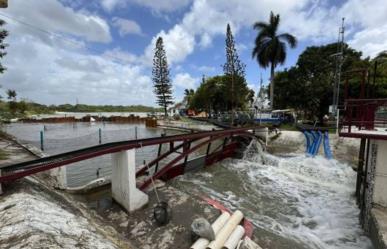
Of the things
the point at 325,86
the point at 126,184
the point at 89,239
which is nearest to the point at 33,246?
the point at 89,239

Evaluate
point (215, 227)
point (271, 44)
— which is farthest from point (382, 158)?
point (271, 44)

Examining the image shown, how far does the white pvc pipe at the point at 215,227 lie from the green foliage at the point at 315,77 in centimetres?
2220

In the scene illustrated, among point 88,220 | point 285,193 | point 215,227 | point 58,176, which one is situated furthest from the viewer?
point 285,193

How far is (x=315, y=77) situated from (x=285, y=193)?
19647 mm

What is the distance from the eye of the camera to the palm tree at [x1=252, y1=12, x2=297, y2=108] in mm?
28531

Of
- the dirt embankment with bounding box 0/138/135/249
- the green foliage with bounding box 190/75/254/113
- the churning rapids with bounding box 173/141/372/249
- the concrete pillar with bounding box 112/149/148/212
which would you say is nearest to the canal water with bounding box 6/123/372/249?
the churning rapids with bounding box 173/141/372/249

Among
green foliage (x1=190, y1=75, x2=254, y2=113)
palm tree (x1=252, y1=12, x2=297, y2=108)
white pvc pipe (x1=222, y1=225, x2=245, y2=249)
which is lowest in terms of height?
white pvc pipe (x1=222, y1=225, x2=245, y2=249)

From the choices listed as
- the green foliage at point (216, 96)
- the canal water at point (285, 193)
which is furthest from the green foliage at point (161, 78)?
the canal water at point (285, 193)

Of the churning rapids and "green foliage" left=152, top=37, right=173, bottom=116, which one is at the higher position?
"green foliage" left=152, top=37, right=173, bottom=116

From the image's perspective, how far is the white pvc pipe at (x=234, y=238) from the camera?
174 inches

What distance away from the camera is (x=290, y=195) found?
30.7 ft

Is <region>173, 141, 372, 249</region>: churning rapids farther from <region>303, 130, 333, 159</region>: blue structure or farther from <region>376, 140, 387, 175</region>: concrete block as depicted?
<region>376, 140, 387, 175</region>: concrete block

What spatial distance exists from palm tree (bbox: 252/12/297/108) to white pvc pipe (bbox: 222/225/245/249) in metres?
24.8

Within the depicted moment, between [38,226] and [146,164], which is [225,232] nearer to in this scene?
[38,226]
